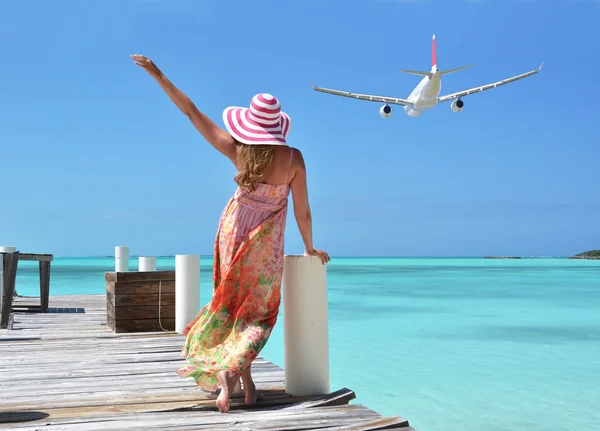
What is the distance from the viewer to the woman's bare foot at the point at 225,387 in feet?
7.99

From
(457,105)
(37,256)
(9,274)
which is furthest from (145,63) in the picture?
(457,105)

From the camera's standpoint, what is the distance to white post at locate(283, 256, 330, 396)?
2662 mm

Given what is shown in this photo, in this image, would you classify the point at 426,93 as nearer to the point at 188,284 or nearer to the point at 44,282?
the point at 44,282

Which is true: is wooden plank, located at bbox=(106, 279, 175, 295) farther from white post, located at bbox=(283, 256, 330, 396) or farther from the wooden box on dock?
white post, located at bbox=(283, 256, 330, 396)

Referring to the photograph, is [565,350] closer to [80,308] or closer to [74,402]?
[80,308]

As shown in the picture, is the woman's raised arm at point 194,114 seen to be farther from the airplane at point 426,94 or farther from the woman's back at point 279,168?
the airplane at point 426,94

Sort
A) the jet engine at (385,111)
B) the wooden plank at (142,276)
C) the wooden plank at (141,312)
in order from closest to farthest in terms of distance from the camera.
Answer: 1. the wooden plank at (142,276)
2. the wooden plank at (141,312)
3. the jet engine at (385,111)

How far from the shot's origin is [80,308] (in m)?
7.46

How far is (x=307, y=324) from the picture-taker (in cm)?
267

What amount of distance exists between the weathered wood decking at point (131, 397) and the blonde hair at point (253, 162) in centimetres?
93

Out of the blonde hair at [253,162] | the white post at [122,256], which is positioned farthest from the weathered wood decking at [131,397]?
the white post at [122,256]

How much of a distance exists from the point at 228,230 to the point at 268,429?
0.87 meters

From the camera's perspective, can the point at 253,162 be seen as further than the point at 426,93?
No

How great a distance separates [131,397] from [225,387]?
0.50m
